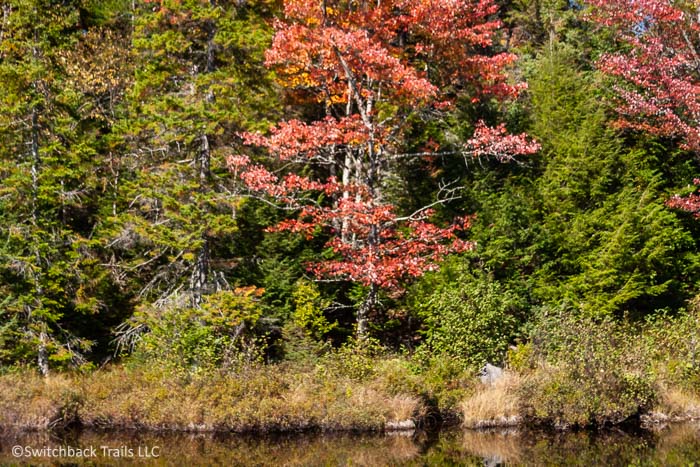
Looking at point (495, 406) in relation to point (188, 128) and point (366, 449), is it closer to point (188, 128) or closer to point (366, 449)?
point (366, 449)

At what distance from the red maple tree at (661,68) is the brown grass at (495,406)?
764 cm

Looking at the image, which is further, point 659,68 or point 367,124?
point 659,68

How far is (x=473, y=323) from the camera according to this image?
16125 mm

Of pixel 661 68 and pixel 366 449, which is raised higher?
pixel 661 68

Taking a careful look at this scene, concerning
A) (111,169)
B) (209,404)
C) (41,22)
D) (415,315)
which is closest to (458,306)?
(415,315)

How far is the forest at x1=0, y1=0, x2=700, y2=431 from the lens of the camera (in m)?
15.4

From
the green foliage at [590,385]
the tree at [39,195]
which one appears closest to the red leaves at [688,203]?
the green foliage at [590,385]

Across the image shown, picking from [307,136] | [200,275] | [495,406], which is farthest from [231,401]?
[307,136]

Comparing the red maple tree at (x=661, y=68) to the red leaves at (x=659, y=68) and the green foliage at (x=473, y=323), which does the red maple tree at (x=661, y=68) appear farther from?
the green foliage at (x=473, y=323)

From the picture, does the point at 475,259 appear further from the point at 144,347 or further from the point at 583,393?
the point at 144,347

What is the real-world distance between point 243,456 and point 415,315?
7.25m

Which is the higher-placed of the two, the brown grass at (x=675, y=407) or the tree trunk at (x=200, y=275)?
the tree trunk at (x=200, y=275)

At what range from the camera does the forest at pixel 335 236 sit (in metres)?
15.4

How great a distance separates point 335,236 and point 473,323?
4.55m
